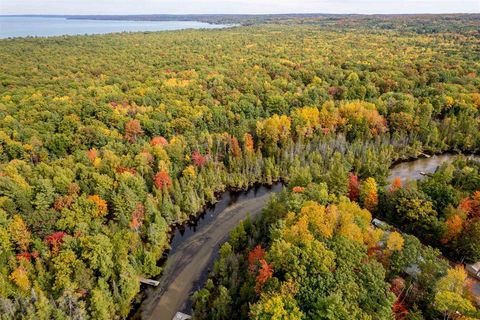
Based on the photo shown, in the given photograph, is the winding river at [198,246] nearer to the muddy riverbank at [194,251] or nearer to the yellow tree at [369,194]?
the muddy riverbank at [194,251]

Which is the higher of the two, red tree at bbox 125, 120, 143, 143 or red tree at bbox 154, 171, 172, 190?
red tree at bbox 125, 120, 143, 143

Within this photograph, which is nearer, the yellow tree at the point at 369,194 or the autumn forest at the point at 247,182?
the autumn forest at the point at 247,182

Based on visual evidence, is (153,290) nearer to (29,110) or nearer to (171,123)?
(171,123)

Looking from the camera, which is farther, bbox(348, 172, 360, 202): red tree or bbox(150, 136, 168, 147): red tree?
bbox(150, 136, 168, 147): red tree

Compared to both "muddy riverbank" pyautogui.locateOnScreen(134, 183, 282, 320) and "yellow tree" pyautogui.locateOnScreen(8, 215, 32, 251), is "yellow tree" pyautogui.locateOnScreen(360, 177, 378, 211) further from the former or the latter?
"yellow tree" pyautogui.locateOnScreen(8, 215, 32, 251)

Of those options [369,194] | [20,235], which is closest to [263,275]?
[369,194]

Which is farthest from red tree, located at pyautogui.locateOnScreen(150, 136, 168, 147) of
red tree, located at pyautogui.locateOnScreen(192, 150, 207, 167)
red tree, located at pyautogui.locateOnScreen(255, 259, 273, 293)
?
red tree, located at pyautogui.locateOnScreen(255, 259, 273, 293)

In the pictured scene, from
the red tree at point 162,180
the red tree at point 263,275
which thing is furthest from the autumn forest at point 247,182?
the red tree at point 162,180

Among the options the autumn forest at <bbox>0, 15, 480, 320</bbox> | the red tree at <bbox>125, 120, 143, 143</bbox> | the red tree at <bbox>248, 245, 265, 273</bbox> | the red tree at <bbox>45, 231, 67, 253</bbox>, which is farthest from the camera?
the red tree at <bbox>125, 120, 143, 143</bbox>
